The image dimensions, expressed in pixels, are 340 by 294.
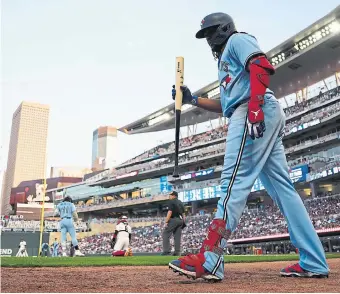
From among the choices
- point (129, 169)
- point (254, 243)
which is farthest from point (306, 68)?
point (129, 169)

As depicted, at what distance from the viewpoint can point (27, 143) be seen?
180625 millimetres

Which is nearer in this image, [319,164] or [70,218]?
[70,218]

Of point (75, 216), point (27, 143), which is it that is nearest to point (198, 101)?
point (75, 216)

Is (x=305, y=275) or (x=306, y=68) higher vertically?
(x=306, y=68)

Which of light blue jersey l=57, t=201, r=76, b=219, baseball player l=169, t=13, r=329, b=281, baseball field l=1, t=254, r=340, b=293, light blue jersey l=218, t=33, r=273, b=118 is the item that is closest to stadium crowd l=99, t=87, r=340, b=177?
light blue jersey l=57, t=201, r=76, b=219

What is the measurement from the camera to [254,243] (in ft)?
110

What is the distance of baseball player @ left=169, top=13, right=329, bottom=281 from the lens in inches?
117

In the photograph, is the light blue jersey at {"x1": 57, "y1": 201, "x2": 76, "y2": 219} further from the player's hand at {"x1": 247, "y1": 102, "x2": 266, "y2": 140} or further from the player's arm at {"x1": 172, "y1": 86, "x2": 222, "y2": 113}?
the player's hand at {"x1": 247, "y1": 102, "x2": 266, "y2": 140}

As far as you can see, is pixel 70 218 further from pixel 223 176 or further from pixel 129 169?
pixel 129 169

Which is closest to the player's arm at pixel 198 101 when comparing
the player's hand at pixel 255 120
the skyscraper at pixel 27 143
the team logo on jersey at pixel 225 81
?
the team logo on jersey at pixel 225 81

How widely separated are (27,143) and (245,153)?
190 m

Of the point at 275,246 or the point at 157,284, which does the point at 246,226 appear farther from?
the point at 157,284

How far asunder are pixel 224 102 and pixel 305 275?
1680mm

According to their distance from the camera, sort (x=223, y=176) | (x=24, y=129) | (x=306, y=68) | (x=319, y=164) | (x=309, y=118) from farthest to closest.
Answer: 1. (x=24, y=129)
2. (x=306, y=68)
3. (x=309, y=118)
4. (x=319, y=164)
5. (x=223, y=176)
